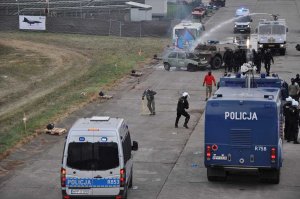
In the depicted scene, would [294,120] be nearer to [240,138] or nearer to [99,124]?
[240,138]

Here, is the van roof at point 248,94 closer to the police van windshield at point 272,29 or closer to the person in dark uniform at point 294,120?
the person in dark uniform at point 294,120

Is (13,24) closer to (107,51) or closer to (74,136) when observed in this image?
(107,51)

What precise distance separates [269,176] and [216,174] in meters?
1.59

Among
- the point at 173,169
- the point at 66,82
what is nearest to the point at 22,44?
the point at 66,82

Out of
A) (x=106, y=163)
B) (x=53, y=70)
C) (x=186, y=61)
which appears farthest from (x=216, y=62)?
(x=106, y=163)

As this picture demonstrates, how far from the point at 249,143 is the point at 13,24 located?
181ft

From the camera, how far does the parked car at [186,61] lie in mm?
48906

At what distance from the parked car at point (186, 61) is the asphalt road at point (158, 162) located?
269 inches

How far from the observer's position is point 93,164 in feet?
62.0

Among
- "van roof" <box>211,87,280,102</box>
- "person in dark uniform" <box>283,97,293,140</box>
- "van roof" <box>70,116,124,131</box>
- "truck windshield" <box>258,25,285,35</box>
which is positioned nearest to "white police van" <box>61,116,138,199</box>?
"van roof" <box>70,116,124,131</box>

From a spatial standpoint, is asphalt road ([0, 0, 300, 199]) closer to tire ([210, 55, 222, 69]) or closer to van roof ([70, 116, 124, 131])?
van roof ([70, 116, 124, 131])

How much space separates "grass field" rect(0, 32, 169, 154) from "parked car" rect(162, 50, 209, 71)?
10.1ft

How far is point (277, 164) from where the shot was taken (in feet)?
69.0

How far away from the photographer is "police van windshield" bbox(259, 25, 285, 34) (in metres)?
55.7
